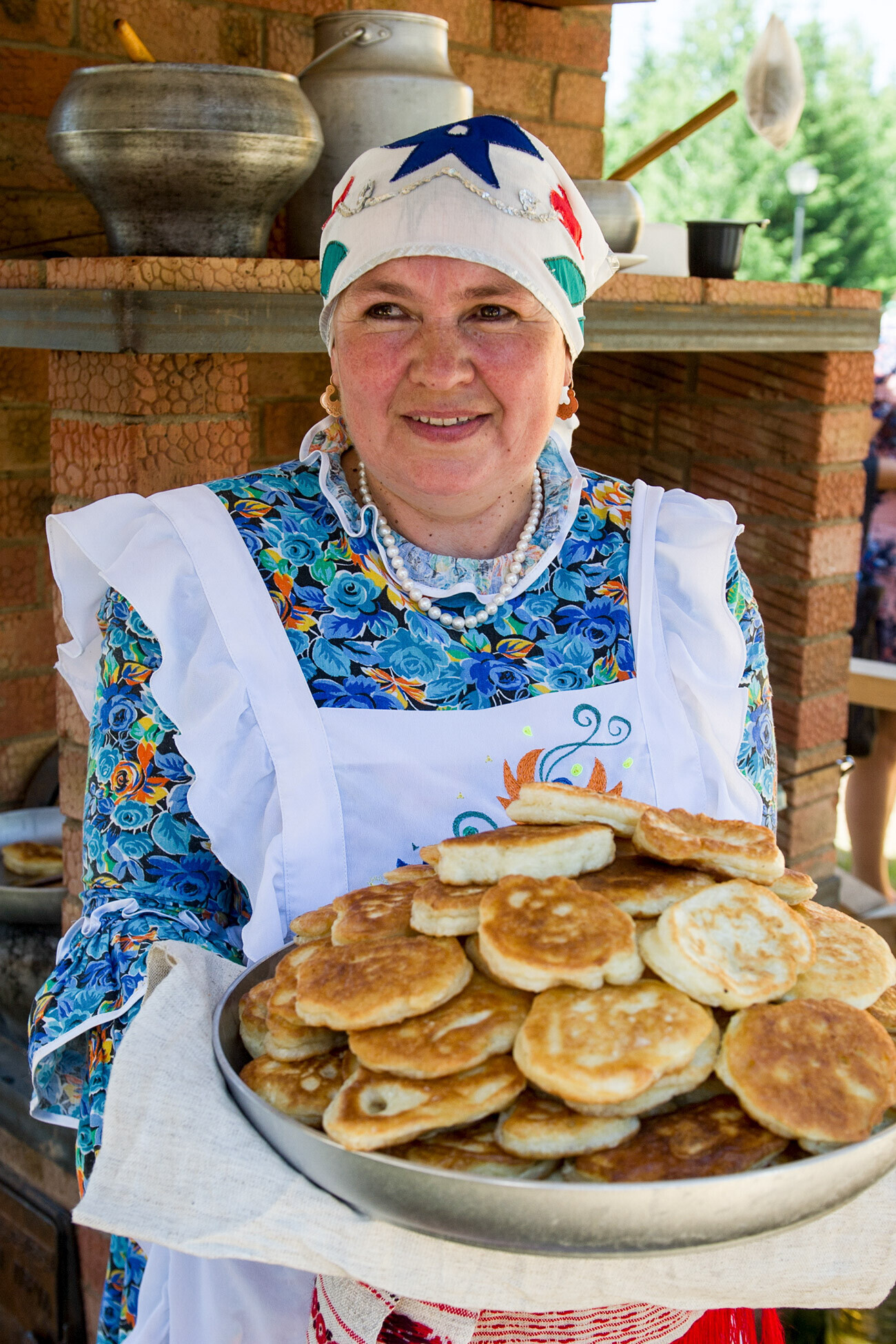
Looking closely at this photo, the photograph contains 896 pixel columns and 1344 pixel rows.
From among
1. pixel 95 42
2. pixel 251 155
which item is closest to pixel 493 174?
pixel 251 155

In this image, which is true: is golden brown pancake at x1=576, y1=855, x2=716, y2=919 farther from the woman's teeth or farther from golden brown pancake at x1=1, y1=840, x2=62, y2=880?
golden brown pancake at x1=1, y1=840, x2=62, y2=880

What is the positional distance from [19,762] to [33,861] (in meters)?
0.36

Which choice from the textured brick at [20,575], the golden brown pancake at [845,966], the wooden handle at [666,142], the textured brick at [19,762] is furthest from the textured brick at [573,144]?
the golden brown pancake at [845,966]

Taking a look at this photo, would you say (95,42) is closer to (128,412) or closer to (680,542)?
(128,412)

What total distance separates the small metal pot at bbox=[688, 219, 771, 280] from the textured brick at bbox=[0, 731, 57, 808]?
188 centimetres

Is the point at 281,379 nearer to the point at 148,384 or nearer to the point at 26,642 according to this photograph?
the point at 26,642

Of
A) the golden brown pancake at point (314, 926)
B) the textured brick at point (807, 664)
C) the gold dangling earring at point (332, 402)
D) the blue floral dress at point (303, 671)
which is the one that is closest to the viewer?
the golden brown pancake at point (314, 926)

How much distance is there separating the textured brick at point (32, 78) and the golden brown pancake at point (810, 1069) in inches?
85.3

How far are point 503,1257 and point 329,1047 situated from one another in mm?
232

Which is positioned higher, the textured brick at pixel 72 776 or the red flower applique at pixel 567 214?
the red flower applique at pixel 567 214

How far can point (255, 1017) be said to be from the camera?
1063mm

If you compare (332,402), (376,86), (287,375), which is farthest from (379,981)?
(287,375)

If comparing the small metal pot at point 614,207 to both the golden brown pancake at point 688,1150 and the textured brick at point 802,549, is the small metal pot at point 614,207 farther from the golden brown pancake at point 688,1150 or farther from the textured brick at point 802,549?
the golden brown pancake at point 688,1150

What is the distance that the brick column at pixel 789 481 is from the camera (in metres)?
3.19
